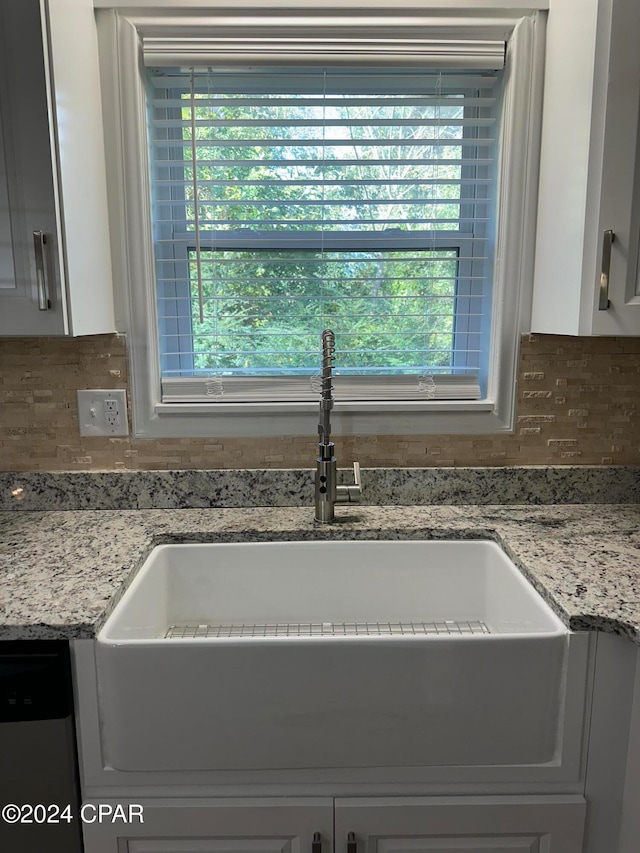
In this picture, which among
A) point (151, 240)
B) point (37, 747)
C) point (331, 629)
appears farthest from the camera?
point (151, 240)

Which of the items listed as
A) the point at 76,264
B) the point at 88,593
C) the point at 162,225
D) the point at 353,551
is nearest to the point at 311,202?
the point at 162,225

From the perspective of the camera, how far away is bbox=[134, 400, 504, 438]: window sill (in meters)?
1.52

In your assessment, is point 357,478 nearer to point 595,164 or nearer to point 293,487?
point 293,487

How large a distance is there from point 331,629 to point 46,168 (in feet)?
3.54

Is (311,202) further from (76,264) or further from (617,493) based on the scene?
(617,493)

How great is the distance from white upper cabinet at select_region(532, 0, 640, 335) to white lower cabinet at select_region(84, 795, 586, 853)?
885 millimetres

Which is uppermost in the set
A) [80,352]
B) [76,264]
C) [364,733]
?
[76,264]

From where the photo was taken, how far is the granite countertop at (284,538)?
1000 millimetres

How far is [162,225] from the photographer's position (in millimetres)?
1493

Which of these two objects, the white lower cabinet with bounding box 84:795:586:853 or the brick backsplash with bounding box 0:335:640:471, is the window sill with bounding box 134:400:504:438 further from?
the white lower cabinet with bounding box 84:795:586:853

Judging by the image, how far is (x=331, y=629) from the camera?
136cm

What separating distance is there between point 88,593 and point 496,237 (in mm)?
1181

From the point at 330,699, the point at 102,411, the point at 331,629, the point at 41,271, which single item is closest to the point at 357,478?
the point at 331,629

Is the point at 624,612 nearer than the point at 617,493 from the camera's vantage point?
Yes
